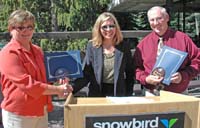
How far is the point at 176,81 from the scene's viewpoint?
3.29m

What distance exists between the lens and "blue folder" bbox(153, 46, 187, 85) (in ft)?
10.5

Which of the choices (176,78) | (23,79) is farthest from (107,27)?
(23,79)

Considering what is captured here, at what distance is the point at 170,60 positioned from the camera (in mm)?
3191

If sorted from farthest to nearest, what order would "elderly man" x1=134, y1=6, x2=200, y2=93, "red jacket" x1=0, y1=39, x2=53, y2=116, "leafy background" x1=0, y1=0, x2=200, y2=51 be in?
"leafy background" x1=0, y1=0, x2=200, y2=51, "elderly man" x1=134, y1=6, x2=200, y2=93, "red jacket" x1=0, y1=39, x2=53, y2=116

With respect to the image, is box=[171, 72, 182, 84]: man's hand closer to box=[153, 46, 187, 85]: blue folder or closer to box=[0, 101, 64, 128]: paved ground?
box=[153, 46, 187, 85]: blue folder

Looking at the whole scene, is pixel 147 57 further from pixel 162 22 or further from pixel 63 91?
pixel 63 91

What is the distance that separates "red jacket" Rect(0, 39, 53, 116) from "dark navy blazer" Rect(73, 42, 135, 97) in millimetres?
458

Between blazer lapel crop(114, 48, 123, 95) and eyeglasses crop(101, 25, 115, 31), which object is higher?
eyeglasses crop(101, 25, 115, 31)

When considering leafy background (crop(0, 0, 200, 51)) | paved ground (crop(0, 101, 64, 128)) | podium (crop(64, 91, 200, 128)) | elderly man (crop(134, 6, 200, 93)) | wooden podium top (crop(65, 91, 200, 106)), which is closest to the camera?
podium (crop(64, 91, 200, 128))

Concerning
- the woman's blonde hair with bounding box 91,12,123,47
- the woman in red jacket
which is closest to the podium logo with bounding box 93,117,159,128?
the woman in red jacket

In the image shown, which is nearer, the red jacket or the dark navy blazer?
the red jacket

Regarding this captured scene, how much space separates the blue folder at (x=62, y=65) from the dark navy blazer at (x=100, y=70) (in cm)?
20

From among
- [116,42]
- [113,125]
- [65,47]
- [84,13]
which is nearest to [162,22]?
[116,42]

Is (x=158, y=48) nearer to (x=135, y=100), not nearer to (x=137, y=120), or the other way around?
(x=135, y=100)
